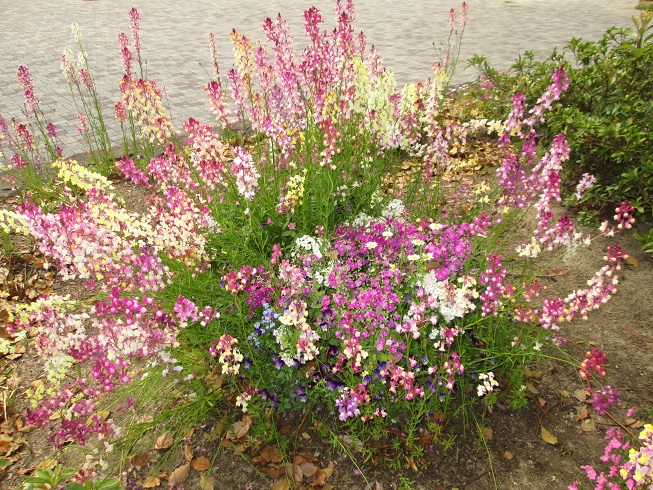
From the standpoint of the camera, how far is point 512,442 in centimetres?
269

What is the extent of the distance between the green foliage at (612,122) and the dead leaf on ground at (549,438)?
6.70ft

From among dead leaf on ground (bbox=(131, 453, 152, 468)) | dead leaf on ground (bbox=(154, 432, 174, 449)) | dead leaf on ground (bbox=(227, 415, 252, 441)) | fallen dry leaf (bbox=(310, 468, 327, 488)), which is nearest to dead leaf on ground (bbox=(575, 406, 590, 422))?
fallen dry leaf (bbox=(310, 468, 327, 488))

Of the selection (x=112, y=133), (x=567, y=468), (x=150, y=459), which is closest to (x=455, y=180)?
(x=567, y=468)

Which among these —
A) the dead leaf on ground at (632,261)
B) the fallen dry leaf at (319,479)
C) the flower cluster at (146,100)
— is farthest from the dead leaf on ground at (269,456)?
the dead leaf on ground at (632,261)

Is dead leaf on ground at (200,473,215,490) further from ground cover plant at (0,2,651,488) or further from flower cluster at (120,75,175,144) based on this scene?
flower cluster at (120,75,175,144)

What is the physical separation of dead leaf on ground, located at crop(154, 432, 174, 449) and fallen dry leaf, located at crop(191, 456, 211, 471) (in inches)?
7.9

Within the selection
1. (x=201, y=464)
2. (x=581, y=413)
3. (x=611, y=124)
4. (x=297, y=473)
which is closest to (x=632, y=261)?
(x=611, y=124)

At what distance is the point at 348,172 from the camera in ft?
12.0

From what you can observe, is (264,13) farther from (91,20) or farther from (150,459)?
(150,459)

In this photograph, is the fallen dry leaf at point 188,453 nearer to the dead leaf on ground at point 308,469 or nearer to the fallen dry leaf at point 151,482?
the fallen dry leaf at point 151,482

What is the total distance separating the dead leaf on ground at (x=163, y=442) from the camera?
272 cm

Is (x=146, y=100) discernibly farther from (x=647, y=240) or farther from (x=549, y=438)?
(x=647, y=240)

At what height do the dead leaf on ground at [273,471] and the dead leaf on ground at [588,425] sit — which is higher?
the dead leaf on ground at [588,425]

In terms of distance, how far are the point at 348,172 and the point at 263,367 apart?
165 cm
